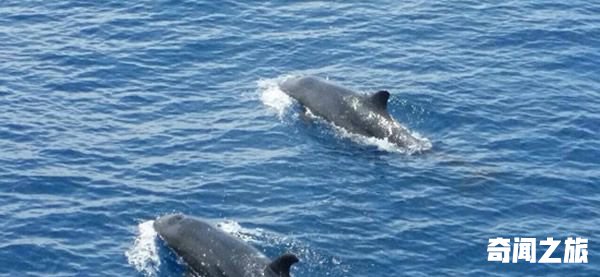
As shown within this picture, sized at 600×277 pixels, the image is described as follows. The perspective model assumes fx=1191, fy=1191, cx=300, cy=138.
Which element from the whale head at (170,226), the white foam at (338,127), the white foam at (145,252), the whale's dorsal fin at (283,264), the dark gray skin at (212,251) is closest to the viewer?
the whale's dorsal fin at (283,264)

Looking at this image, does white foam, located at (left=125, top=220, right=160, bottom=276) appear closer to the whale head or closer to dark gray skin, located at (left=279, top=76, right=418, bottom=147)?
the whale head

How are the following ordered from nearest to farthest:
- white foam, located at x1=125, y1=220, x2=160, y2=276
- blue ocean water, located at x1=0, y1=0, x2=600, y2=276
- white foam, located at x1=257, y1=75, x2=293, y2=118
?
1. white foam, located at x1=125, y1=220, x2=160, y2=276
2. blue ocean water, located at x1=0, y1=0, x2=600, y2=276
3. white foam, located at x1=257, y1=75, x2=293, y2=118

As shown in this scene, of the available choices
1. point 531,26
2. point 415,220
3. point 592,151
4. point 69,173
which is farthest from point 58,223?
point 531,26

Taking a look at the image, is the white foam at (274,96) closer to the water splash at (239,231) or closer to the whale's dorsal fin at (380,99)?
the whale's dorsal fin at (380,99)

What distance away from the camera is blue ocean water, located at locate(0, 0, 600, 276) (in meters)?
57.5

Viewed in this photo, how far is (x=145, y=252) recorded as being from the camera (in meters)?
56.4

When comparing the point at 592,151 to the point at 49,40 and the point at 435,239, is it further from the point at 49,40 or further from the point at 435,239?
the point at 49,40

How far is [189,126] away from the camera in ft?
226

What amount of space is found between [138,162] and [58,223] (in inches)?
291

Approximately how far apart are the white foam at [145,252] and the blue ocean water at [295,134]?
10 centimetres

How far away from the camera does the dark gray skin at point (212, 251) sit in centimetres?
5272

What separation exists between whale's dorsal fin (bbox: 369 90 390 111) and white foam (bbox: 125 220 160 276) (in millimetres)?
16349

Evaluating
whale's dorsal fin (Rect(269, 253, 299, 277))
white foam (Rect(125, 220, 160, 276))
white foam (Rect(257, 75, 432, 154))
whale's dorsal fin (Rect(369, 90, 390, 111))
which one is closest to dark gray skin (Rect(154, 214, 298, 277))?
→ whale's dorsal fin (Rect(269, 253, 299, 277))

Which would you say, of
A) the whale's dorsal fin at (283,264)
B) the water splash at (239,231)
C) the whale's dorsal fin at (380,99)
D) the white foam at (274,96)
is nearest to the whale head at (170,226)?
the water splash at (239,231)
